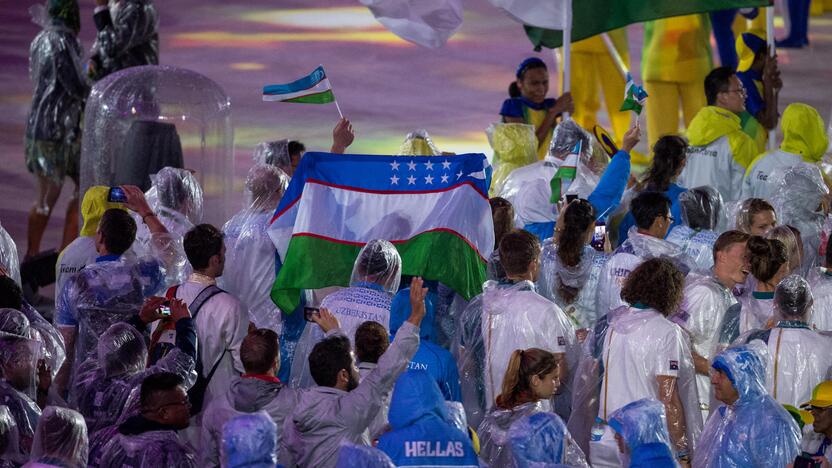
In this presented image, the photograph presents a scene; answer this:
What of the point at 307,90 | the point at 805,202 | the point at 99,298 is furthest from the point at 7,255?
the point at 805,202

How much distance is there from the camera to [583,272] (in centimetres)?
800

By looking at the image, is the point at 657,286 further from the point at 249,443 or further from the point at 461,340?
the point at 249,443

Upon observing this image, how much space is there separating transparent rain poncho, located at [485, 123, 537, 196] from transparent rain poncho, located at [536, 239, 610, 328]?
2.31 meters

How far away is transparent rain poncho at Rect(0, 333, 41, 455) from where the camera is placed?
646 centimetres

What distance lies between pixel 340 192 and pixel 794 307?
260 centimetres

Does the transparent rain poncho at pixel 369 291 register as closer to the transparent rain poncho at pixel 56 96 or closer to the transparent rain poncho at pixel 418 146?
the transparent rain poncho at pixel 418 146

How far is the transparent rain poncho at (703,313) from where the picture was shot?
743 cm

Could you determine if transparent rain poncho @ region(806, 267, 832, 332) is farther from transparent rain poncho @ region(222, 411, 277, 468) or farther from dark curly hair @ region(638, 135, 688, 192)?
transparent rain poncho @ region(222, 411, 277, 468)

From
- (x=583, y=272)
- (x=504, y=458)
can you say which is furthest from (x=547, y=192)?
(x=504, y=458)

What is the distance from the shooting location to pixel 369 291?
7.28 m

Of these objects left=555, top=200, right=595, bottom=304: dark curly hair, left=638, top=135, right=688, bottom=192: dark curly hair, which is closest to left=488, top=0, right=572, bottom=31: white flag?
left=638, top=135, right=688, bottom=192: dark curly hair

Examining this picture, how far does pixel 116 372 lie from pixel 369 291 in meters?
1.27

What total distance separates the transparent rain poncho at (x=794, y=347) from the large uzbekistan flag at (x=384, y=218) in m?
1.69

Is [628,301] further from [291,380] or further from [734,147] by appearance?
[734,147]
